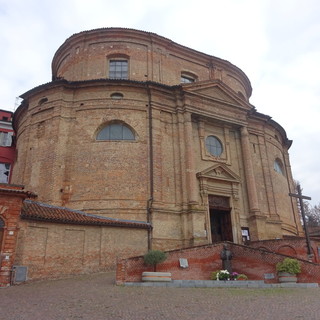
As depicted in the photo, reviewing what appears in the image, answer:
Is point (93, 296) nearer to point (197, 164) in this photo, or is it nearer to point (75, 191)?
point (75, 191)

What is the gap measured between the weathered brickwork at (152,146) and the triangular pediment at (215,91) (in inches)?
3.0

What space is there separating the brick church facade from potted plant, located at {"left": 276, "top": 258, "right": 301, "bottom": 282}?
685 cm

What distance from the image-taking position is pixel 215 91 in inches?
976

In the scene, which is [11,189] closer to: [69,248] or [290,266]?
[69,248]

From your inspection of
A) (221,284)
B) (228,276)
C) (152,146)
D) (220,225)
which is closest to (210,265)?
(228,276)

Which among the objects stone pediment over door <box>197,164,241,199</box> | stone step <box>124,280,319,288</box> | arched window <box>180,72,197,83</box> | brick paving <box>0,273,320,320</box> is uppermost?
arched window <box>180,72,197,83</box>

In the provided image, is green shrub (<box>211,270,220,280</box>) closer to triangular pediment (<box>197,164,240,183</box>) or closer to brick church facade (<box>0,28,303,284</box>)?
brick church facade (<box>0,28,303,284</box>)

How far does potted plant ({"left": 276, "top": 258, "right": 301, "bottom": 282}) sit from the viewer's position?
12469mm

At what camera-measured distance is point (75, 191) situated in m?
19.8

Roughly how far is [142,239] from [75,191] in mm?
5172

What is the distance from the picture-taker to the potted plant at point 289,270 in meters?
12.5

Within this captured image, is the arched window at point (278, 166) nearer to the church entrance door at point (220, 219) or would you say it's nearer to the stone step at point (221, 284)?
the church entrance door at point (220, 219)

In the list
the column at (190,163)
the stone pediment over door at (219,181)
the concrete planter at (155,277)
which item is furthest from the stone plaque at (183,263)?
the stone pediment over door at (219,181)

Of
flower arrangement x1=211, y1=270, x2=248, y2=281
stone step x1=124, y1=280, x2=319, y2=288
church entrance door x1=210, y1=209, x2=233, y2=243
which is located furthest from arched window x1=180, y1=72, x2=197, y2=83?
stone step x1=124, y1=280, x2=319, y2=288
